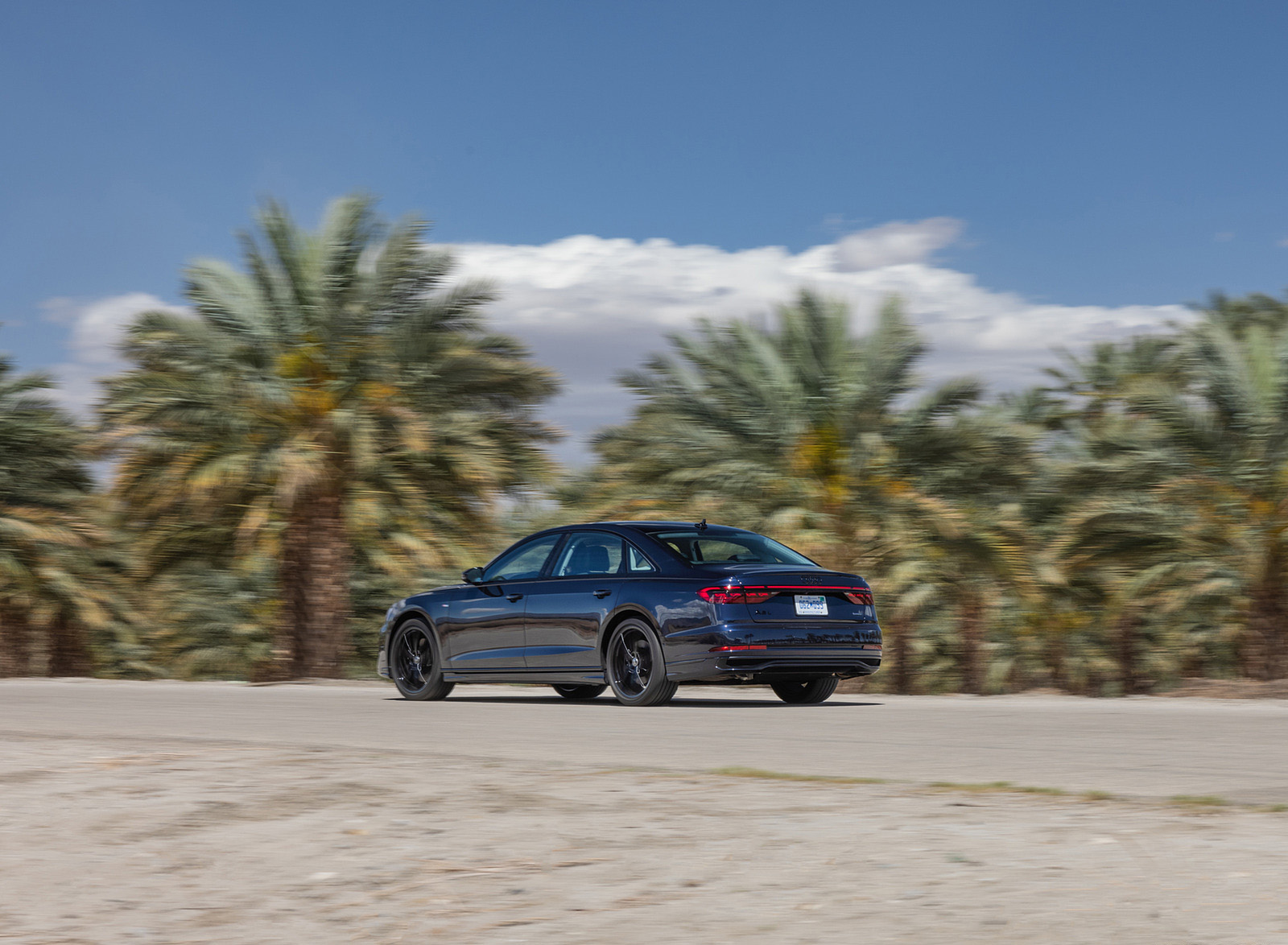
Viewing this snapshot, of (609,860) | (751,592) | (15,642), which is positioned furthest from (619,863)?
(15,642)

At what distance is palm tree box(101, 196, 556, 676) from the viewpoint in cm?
2375

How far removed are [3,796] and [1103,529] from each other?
18.7 m

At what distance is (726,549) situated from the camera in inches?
555

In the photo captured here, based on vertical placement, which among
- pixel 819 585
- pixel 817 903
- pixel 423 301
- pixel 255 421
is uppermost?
pixel 423 301

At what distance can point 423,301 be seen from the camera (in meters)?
25.3

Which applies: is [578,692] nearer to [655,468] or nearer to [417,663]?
[417,663]

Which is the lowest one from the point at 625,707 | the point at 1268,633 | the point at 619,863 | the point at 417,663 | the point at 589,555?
the point at 619,863

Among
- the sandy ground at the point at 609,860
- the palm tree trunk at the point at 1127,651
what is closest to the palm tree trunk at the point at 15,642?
the palm tree trunk at the point at 1127,651

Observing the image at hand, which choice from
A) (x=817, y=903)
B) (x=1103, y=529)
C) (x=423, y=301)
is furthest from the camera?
(x=423, y=301)

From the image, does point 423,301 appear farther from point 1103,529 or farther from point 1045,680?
point 1045,680

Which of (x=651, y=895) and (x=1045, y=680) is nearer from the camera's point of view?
(x=651, y=895)

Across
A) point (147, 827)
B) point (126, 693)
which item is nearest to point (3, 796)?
point (147, 827)

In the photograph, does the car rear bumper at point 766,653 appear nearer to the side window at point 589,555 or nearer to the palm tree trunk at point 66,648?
the side window at point 589,555

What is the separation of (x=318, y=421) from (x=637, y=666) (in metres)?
11.5
